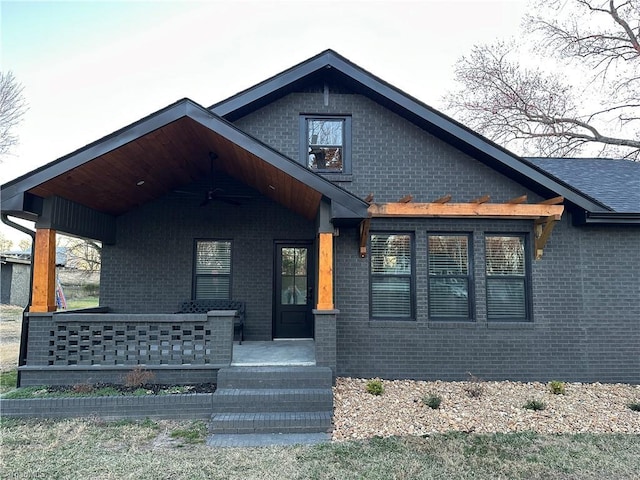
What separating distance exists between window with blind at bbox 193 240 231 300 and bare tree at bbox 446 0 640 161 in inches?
507

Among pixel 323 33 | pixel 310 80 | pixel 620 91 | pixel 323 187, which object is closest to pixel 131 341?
pixel 323 187

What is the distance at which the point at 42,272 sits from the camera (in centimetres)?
582

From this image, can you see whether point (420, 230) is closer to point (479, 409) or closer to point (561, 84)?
point (479, 409)

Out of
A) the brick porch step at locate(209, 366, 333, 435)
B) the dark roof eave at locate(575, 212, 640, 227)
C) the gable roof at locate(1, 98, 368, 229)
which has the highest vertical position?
the gable roof at locate(1, 98, 368, 229)

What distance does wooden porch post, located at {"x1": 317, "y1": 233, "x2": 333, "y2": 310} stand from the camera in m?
6.03

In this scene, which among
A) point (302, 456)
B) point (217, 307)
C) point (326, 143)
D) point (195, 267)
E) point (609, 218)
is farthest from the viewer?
point (195, 267)

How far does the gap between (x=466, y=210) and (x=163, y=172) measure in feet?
17.5

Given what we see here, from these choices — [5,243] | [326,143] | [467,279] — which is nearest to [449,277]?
[467,279]

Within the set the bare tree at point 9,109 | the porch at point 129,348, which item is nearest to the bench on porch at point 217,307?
the porch at point 129,348

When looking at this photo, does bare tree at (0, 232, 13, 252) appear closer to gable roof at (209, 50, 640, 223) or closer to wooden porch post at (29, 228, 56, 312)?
wooden porch post at (29, 228, 56, 312)

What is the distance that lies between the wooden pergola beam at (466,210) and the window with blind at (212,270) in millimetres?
3453

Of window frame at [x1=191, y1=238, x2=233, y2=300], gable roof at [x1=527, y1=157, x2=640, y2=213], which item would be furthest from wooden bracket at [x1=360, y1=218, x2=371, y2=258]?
gable roof at [x1=527, y1=157, x2=640, y2=213]

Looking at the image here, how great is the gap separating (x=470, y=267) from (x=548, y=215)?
5.04 ft

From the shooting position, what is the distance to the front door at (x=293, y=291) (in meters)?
8.43
